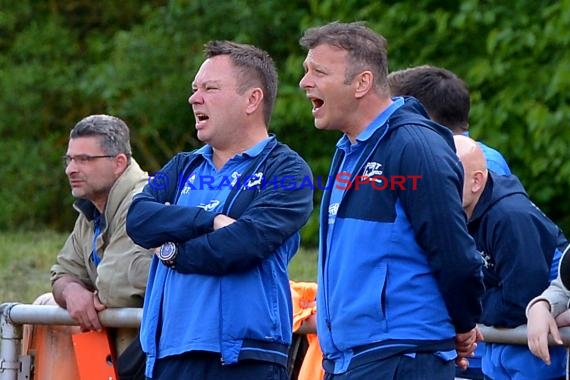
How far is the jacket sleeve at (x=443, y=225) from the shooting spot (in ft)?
14.1

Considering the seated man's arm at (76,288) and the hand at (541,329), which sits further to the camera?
the seated man's arm at (76,288)

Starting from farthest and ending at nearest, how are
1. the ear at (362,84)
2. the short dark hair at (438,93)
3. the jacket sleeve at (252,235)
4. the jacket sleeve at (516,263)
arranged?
the short dark hair at (438,93)
the jacket sleeve at (516,263)
the jacket sleeve at (252,235)
the ear at (362,84)

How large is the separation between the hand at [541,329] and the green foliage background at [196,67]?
7.12 metres

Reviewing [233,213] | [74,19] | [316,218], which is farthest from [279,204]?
[74,19]

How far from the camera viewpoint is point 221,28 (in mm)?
15094

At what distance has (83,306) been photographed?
6.22m

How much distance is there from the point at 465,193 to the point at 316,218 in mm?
8691

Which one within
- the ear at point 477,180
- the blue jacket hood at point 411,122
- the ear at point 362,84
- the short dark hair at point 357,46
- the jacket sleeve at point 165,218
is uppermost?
the short dark hair at point 357,46

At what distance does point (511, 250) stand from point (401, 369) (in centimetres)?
107

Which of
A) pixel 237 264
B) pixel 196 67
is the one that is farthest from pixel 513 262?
pixel 196 67

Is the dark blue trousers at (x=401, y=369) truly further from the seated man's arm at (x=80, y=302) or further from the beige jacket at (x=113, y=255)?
the seated man's arm at (x=80, y=302)

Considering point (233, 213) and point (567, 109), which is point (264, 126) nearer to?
point (233, 213)

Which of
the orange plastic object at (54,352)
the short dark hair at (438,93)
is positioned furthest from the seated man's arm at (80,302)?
the short dark hair at (438,93)

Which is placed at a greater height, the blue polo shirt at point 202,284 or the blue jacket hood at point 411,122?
the blue jacket hood at point 411,122
